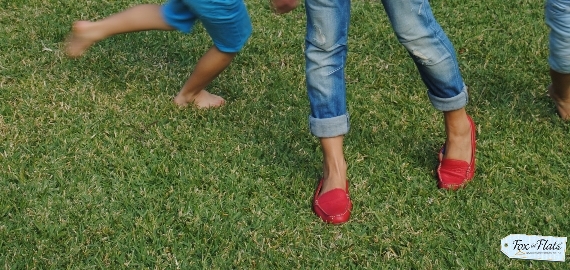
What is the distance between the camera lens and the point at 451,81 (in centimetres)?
320

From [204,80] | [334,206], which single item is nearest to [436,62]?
[334,206]

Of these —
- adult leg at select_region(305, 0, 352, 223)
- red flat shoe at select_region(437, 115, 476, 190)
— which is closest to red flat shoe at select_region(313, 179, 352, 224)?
adult leg at select_region(305, 0, 352, 223)

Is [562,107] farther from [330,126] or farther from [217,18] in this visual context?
[217,18]

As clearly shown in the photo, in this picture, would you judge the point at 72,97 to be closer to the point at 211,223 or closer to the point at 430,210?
the point at 211,223

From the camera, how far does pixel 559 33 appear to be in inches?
141

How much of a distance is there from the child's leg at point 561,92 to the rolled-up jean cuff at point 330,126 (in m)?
1.20

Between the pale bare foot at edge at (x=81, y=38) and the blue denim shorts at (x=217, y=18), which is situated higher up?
the blue denim shorts at (x=217, y=18)

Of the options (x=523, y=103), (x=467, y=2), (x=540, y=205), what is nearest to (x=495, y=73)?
(x=523, y=103)

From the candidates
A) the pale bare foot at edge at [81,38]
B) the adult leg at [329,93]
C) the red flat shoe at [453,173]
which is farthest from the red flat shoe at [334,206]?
the pale bare foot at edge at [81,38]

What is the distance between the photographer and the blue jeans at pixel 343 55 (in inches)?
118

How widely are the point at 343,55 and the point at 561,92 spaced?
51.5 inches

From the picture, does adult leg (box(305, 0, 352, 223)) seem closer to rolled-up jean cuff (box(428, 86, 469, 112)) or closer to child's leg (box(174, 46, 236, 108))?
rolled-up jean cuff (box(428, 86, 469, 112))

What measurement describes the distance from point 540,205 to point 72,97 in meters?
2.38

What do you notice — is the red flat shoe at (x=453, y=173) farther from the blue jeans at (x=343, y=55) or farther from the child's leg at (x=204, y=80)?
the child's leg at (x=204, y=80)
